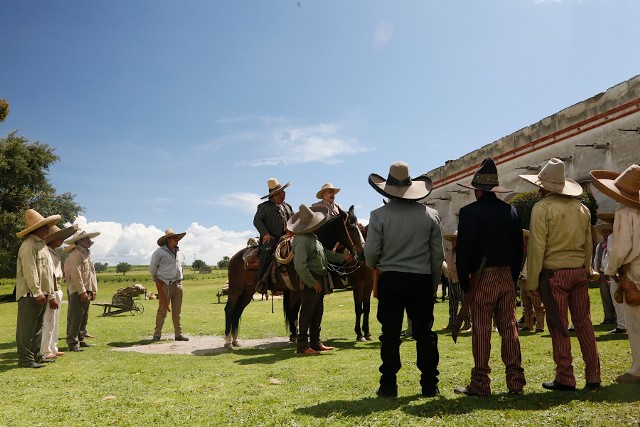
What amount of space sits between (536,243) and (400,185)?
1.41 meters

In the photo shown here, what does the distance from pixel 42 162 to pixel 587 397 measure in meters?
39.5

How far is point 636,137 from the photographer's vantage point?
60.2 ft

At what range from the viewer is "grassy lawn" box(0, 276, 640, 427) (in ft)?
13.5

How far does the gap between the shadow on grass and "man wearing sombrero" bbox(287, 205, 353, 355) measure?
122 inches

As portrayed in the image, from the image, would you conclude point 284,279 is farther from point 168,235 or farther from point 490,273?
point 490,273

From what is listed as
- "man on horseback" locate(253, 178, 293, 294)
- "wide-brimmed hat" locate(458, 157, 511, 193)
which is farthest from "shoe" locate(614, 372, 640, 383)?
"man on horseback" locate(253, 178, 293, 294)

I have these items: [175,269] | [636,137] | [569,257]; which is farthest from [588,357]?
[636,137]

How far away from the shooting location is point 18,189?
117ft

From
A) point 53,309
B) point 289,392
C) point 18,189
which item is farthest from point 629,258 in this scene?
point 18,189

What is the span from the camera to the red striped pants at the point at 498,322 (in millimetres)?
4689

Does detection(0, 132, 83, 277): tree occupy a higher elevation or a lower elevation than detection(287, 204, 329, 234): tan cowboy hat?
higher

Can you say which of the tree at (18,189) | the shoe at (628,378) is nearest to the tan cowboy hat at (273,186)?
the shoe at (628,378)

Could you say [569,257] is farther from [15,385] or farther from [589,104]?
[589,104]

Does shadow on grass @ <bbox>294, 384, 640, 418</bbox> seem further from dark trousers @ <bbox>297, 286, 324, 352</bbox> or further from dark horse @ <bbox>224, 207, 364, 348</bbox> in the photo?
dark horse @ <bbox>224, 207, 364, 348</bbox>
